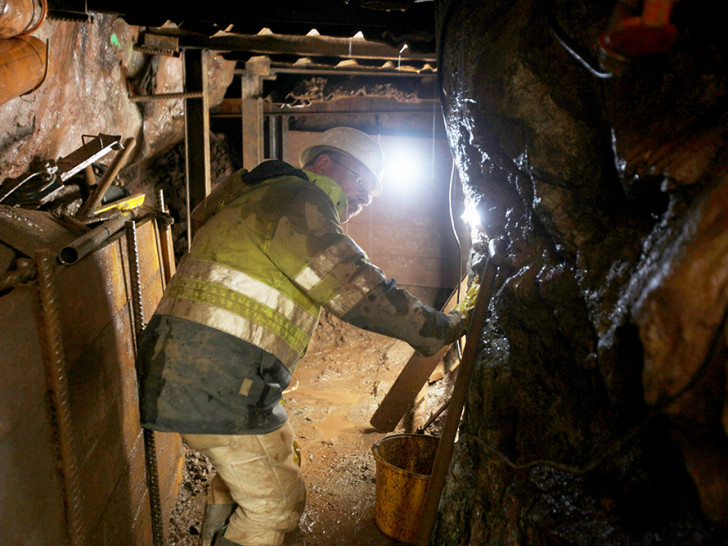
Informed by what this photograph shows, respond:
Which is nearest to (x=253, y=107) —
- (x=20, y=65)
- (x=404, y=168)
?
(x=404, y=168)

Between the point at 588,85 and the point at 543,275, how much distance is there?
2.46ft

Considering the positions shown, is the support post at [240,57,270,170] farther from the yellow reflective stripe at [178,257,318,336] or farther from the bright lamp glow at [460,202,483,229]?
the yellow reflective stripe at [178,257,318,336]

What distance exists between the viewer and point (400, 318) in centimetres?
232

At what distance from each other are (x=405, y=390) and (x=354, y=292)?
2206mm

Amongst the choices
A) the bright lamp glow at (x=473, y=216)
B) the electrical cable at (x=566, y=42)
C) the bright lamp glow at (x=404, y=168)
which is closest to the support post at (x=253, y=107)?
the bright lamp glow at (x=404, y=168)

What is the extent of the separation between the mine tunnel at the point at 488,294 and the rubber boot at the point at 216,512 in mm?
17

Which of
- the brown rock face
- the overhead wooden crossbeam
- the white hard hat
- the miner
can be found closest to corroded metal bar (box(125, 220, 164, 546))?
the miner

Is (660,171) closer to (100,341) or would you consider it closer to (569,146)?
(569,146)

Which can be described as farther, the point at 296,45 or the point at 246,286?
the point at 296,45

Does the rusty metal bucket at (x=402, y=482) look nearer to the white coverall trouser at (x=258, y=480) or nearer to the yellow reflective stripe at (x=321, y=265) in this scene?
the white coverall trouser at (x=258, y=480)

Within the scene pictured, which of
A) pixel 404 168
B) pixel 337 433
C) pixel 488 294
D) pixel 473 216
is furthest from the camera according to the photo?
pixel 404 168

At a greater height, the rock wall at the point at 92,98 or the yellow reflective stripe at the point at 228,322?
the rock wall at the point at 92,98

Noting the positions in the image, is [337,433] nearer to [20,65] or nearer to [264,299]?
[264,299]

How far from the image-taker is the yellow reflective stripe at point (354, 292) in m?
2.25
